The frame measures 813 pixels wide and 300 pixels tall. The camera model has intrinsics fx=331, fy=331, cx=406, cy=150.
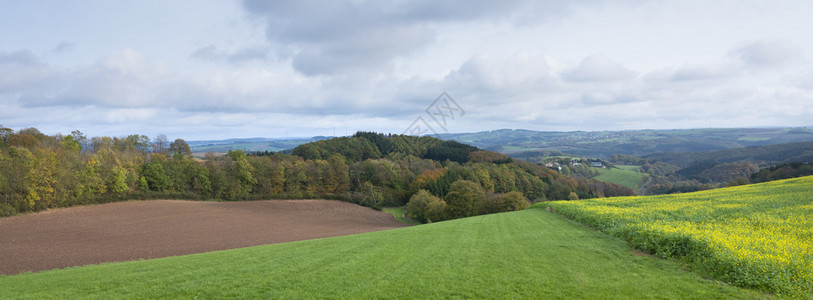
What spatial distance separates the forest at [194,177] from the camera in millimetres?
39906

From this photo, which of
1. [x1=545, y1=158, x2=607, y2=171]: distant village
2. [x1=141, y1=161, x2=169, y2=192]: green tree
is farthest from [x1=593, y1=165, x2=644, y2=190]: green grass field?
[x1=141, y1=161, x2=169, y2=192]: green tree

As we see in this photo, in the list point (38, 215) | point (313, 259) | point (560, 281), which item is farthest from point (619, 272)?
point (38, 215)

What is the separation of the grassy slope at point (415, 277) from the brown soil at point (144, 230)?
52.9 feet

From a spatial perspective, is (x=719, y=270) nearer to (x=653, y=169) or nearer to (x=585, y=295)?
(x=585, y=295)

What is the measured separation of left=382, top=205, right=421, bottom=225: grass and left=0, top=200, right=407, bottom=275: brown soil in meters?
4.40

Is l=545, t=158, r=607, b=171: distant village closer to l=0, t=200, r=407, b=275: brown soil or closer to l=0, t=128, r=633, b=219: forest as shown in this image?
l=0, t=128, r=633, b=219: forest

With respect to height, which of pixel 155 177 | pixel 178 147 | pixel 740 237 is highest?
pixel 178 147

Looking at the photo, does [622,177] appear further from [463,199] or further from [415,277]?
[415,277]

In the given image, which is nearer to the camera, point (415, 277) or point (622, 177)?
point (415, 277)

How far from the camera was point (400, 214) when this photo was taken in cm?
6925

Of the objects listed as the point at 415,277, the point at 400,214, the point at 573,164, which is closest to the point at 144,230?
the point at 415,277

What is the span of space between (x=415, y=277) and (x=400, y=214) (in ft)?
195

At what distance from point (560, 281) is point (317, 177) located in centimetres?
7148

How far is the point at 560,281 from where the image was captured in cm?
960
